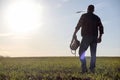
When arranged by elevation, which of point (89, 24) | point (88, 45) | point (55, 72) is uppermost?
point (89, 24)

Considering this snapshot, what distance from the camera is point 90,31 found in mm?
13109

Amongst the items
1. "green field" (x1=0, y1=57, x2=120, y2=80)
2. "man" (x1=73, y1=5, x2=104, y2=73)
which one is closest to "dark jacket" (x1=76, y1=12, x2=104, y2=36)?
"man" (x1=73, y1=5, x2=104, y2=73)

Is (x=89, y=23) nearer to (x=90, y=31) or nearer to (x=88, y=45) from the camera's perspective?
(x=90, y=31)

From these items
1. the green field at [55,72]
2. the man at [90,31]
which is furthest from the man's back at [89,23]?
the green field at [55,72]

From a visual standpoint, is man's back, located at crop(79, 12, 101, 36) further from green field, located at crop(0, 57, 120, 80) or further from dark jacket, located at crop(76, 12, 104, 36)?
green field, located at crop(0, 57, 120, 80)

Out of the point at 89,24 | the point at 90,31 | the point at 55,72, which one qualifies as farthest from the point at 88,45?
the point at 55,72

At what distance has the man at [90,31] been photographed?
42.7 feet

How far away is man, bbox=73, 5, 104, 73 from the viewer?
42.7 ft

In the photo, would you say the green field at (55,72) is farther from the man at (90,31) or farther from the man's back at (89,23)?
the man's back at (89,23)

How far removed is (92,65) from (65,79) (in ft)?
8.75

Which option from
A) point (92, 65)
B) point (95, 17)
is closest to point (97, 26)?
point (95, 17)

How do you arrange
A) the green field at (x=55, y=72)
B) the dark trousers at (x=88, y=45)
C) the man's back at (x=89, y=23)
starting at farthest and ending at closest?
the man's back at (x=89, y=23), the dark trousers at (x=88, y=45), the green field at (x=55, y=72)

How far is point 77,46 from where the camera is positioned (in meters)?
13.5

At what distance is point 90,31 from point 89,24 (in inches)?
10.7
